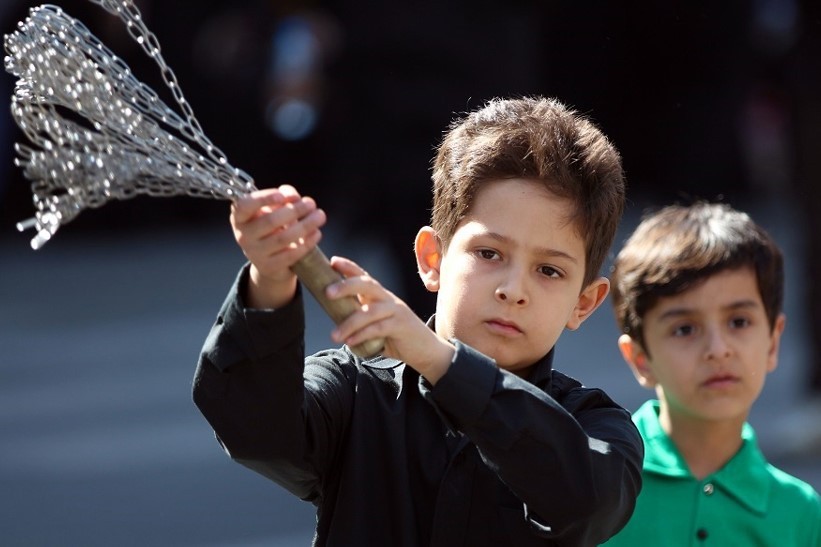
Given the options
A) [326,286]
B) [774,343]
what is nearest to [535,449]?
[326,286]

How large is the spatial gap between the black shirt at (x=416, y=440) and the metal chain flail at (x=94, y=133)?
19cm

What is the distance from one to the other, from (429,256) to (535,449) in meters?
0.52

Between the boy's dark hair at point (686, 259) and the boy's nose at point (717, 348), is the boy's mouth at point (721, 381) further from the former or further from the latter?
the boy's dark hair at point (686, 259)

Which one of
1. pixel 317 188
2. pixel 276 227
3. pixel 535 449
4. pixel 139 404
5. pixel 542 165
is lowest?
pixel 535 449

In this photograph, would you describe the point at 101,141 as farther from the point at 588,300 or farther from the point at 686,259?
→ the point at 686,259

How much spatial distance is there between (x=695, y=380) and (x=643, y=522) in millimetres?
324

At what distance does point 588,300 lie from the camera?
2.65m

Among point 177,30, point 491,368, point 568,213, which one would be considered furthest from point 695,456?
point 177,30

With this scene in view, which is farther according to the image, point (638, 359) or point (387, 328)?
point (638, 359)

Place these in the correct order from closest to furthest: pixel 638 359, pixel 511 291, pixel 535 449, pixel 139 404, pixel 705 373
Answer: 1. pixel 535 449
2. pixel 511 291
3. pixel 705 373
4. pixel 638 359
5. pixel 139 404

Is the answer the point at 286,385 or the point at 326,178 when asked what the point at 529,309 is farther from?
the point at 326,178

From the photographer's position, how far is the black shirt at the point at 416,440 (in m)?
2.20

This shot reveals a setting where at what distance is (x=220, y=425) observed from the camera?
224cm

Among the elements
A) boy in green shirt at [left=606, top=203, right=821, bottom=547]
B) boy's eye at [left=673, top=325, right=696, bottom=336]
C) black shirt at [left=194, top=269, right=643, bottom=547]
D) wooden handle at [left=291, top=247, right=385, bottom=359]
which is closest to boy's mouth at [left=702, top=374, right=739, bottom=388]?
boy in green shirt at [left=606, top=203, right=821, bottom=547]
